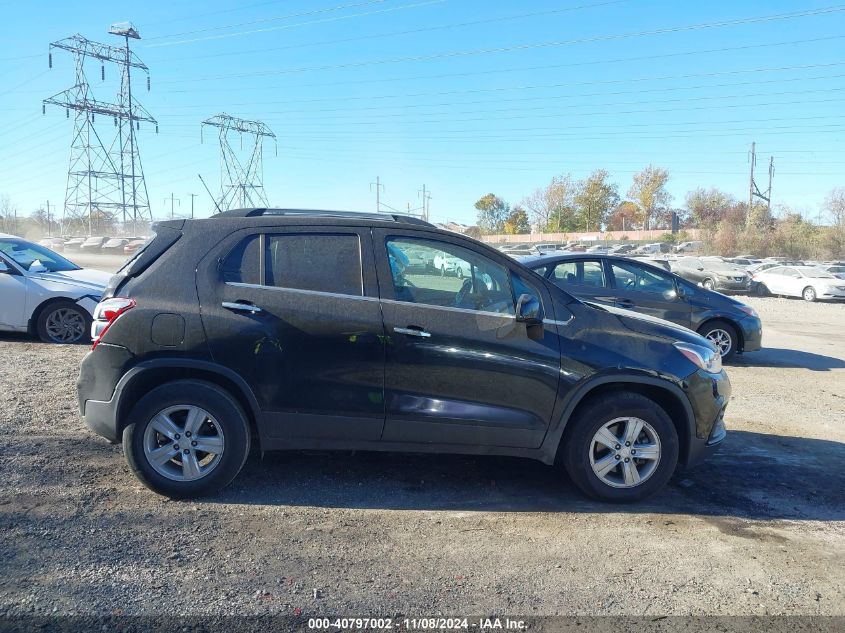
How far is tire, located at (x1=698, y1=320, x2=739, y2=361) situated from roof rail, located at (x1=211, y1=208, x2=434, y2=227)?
679cm

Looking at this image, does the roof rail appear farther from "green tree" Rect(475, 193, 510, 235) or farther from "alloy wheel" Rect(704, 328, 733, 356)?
"green tree" Rect(475, 193, 510, 235)

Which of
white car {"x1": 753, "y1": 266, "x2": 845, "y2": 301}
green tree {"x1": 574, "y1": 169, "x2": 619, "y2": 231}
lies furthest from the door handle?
green tree {"x1": 574, "y1": 169, "x2": 619, "y2": 231}

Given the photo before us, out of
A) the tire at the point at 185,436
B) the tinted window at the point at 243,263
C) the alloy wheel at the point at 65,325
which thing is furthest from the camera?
the alloy wheel at the point at 65,325

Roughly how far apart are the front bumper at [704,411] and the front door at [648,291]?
5003 millimetres

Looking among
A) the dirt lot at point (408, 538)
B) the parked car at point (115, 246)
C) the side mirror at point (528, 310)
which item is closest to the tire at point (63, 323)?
the dirt lot at point (408, 538)

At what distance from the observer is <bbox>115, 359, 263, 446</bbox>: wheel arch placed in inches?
164

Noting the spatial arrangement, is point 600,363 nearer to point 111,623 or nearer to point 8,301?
point 111,623

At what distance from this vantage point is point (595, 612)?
3137mm

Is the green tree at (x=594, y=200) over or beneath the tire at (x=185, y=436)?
over

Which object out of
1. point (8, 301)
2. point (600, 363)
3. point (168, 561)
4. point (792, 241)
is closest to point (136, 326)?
point (168, 561)

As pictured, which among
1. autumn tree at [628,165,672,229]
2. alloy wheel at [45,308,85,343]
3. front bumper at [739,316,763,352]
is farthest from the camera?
autumn tree at [628,165,672,229]

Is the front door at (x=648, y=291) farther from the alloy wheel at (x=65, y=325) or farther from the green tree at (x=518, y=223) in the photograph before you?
the green tree at (x=518, y=223)

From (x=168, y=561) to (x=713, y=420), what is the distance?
361 cm

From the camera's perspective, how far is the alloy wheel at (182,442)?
165 inches
